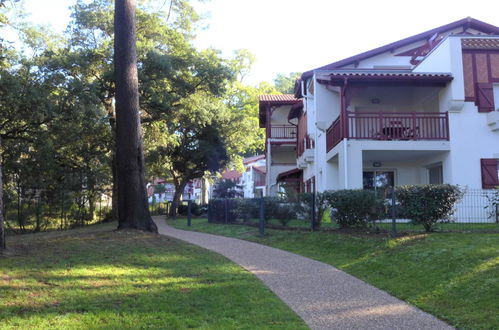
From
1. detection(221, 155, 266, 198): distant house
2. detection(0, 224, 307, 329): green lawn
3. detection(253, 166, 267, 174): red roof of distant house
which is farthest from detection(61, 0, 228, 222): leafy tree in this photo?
detection(253, 166, 267, 174): red roof of distant house

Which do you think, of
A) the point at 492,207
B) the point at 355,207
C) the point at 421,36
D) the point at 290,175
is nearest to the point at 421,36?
the point at 421,36

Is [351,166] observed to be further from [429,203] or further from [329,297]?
[329,297]

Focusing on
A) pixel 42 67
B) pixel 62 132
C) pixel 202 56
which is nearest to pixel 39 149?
pixel 62 132

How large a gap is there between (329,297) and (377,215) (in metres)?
5.37

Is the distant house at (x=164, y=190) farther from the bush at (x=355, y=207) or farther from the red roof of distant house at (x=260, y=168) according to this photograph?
A: the bush at (x=355, y=207)

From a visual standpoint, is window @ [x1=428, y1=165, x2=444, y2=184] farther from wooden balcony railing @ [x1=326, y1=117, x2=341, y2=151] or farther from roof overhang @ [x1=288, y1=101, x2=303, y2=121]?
roof overhang @ [x1=288, y1=101, x2=303, y2=121]

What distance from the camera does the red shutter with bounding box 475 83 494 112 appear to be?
55.4ft

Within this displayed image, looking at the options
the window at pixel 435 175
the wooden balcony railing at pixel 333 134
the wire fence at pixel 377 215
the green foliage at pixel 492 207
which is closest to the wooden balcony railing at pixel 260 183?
the wooden balcony railing at pixel 333 134

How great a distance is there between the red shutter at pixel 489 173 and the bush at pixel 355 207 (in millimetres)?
6903

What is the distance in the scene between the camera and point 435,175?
61.4 ft

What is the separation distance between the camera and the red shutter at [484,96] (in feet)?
55.4

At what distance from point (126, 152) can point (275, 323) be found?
8.62 metres

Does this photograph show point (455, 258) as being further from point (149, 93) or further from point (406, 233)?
point (149, 93)

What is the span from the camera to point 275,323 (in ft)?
17.8
